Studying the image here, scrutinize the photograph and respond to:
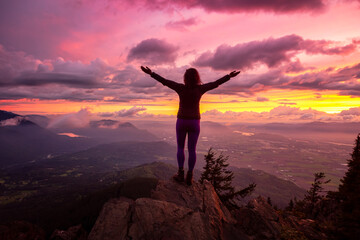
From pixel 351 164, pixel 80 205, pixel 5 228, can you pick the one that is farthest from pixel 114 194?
pixel 351 164

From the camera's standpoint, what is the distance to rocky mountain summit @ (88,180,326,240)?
598 cm

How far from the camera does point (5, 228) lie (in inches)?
827

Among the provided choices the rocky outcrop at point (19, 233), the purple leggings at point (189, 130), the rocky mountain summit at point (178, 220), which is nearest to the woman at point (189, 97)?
the purple leggings at point (189, 130)

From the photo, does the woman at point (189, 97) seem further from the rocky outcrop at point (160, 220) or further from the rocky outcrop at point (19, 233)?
the rocky outcrop at point (19, 233)

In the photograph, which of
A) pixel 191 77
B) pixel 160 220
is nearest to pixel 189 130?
pixel 191 77

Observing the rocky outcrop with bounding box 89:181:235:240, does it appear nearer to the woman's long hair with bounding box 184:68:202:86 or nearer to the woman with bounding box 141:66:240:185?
A: the woman with bounding box 141:66:240:185

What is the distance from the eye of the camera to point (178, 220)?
21.5 feet

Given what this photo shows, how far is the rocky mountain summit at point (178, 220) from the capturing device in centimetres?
598

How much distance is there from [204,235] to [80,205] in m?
192

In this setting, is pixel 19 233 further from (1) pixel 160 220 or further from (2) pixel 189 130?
(2) pixel 189 130

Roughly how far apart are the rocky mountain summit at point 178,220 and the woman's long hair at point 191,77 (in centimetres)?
581

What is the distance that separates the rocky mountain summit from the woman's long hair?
229 inches

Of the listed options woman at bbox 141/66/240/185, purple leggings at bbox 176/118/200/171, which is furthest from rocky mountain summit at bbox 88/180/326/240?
woman at bbox 141/66/240/185

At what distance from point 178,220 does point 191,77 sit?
6.37 meters
